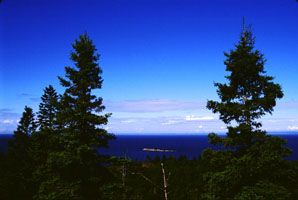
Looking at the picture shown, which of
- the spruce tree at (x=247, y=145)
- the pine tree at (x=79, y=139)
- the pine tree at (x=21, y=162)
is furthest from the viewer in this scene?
the pine tree at (x=21, y=162)

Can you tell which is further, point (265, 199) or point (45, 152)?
point (45, 152)

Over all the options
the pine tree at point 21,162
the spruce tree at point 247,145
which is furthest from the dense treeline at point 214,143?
the pine tree at point 21,162

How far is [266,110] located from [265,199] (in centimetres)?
513

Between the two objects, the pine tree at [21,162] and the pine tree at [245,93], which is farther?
the pine tree at [21,162]

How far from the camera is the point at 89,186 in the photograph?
1562cm

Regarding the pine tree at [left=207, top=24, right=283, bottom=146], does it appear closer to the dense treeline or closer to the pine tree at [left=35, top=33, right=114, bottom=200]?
the dense treeline

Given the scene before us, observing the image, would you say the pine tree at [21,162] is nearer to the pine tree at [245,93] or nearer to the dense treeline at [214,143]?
the dense treeline at [214,143]

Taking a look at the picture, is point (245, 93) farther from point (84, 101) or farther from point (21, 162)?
point (21, 162)

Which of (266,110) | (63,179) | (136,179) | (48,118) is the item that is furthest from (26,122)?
(266,110)

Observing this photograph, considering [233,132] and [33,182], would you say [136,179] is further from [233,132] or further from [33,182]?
[233,132]

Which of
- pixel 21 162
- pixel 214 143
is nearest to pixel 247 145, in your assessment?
pixel 214 143

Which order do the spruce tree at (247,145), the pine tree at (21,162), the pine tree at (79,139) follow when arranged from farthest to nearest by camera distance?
the pine tree at (21,162)
the pine tree at (79,139)
the spruce tree at (247,145)

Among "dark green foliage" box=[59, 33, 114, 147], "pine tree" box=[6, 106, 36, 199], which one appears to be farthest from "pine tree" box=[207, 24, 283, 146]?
"pine tree" box=[6, 106, 36, 199]

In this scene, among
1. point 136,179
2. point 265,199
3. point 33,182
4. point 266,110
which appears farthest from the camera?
point 136,179
